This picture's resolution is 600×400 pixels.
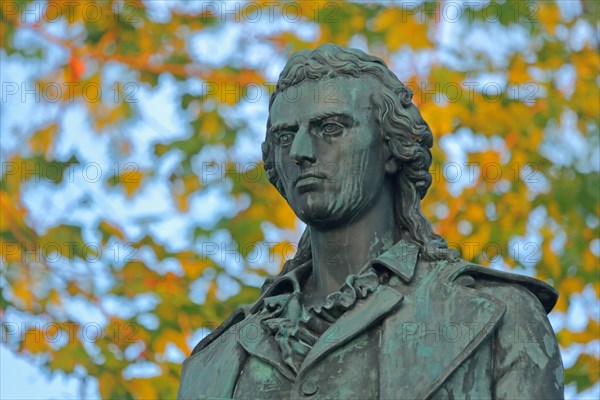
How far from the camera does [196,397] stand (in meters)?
6.84

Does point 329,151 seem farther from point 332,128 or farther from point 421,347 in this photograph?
point 421,347

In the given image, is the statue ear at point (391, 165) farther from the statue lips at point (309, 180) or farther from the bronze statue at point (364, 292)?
the statue lips at point (309, 180)

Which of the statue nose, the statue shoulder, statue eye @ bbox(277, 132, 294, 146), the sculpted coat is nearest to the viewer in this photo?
the sculpted coat

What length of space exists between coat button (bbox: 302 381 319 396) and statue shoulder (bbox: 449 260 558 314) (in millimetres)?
571

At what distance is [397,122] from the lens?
698 centimetres

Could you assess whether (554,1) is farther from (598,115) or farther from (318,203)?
(318,203)

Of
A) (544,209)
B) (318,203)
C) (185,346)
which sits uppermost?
(318,203)

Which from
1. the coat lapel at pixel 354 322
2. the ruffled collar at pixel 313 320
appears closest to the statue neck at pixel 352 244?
the ruffled collar at pixel 313 320

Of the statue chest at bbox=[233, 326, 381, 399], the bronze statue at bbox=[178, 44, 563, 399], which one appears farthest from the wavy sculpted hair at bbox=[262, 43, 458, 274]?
the statue chest at bbox=[233, 326, 381, 399]

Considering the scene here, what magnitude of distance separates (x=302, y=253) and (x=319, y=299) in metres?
0.25

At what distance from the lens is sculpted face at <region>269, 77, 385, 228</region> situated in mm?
6852

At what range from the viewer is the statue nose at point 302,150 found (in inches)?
269

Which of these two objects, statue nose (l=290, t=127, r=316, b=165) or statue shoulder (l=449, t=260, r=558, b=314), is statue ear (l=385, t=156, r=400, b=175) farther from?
statue shoulder (l=449, t=260, r=558, b=314)

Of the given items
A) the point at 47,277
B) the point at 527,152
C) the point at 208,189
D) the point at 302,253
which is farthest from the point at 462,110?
the point at 302,253
